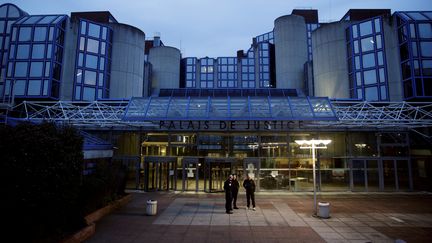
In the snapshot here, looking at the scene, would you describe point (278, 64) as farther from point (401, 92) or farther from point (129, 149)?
point (129, 149)

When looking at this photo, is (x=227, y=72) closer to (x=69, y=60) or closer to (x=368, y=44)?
(x=368, y=44)

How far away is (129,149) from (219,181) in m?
7.76

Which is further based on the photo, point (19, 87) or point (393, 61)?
point (19, 87)

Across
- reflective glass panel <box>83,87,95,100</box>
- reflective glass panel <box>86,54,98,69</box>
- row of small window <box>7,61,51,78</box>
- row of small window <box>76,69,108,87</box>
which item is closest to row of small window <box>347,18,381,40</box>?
row of small window <box>76,69,108,87</box>

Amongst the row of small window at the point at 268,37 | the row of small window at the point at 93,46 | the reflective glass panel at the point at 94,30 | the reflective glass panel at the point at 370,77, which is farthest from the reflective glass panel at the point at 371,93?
the row of small window at the point at 268,37

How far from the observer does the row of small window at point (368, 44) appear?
3465 cm

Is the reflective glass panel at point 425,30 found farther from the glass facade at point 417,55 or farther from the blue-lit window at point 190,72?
the blue-lit window at point 190,72

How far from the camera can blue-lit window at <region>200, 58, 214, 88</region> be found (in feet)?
289

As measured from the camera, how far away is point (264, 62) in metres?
83.1

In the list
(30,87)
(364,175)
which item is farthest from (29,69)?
(364,175)

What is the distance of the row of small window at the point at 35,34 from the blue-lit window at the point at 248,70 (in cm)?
6075

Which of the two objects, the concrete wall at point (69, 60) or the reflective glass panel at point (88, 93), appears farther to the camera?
the reflective glass panel at point (88, 93)

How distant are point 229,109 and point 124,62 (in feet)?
94.1

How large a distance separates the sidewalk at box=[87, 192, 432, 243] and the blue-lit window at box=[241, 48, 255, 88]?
7203cm
